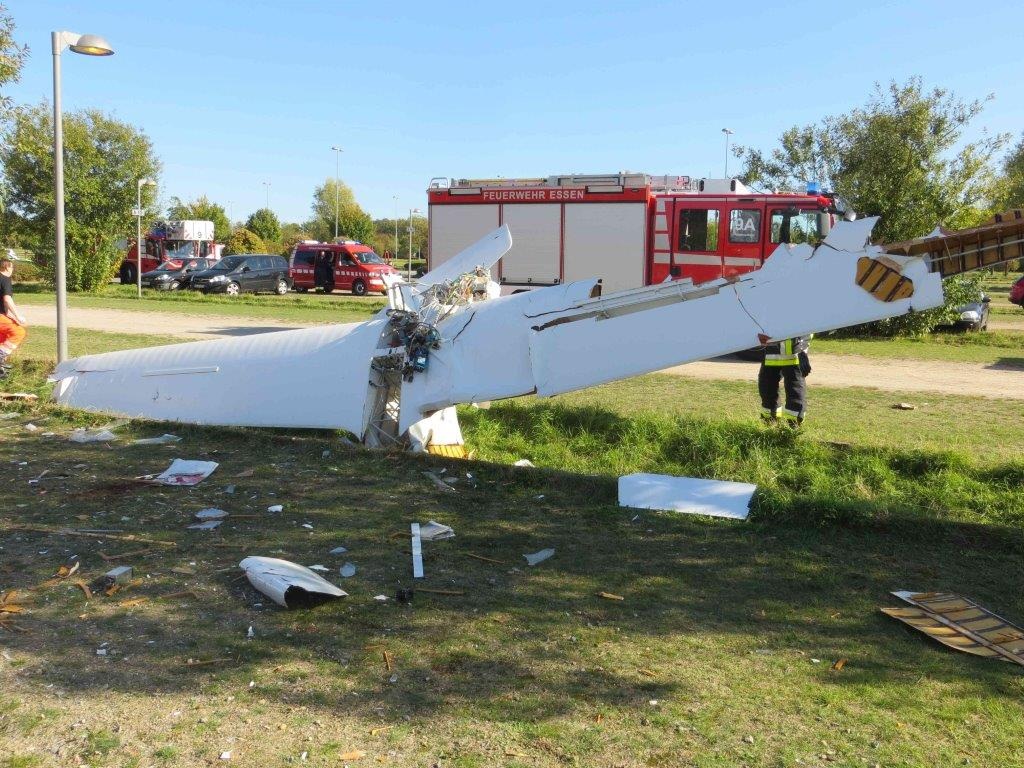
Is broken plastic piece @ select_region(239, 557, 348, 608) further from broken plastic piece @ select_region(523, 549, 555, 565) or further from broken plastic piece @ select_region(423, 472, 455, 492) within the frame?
broken plastic piece @ select_region(423, 472, 455, 492)

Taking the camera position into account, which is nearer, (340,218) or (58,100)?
(58,100)

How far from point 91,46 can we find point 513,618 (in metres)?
8.74

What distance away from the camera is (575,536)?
4984 mm

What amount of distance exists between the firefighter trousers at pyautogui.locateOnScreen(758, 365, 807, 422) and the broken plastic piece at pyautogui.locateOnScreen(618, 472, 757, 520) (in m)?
2.62

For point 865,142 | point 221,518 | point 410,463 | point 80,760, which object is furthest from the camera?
point 865,142

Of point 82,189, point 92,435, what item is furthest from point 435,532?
point 82,189

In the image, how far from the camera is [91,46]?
379 inches

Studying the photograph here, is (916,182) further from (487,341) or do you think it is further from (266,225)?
(266,225)

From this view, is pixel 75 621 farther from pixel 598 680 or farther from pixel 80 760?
pixel 598 680

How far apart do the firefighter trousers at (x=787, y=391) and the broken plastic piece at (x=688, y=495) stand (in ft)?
8.59

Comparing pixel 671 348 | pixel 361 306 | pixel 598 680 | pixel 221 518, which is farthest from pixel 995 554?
pixel 361 306

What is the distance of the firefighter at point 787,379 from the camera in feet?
26.1

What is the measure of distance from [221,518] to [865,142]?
16877 millimetres

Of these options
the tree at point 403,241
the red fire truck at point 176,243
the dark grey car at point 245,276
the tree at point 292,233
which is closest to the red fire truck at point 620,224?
the dark grey car at point 245,276
